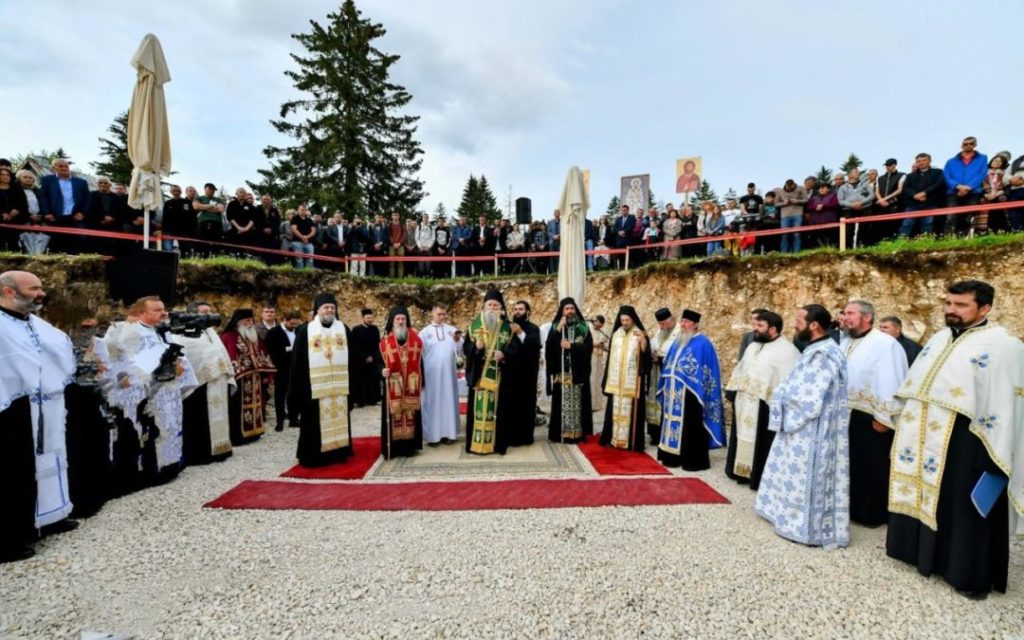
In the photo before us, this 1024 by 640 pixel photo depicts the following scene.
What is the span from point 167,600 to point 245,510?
4.95ft

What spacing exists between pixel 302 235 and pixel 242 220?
5.24 feet

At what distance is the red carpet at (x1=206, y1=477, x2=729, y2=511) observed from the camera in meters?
4.59

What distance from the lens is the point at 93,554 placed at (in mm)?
3607

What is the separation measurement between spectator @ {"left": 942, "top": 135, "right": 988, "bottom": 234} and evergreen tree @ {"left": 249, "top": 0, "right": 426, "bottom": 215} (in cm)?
→ 2048

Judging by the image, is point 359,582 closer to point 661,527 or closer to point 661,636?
point 661,636

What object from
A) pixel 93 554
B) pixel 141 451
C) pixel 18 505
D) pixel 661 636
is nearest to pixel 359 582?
pixel 661 636

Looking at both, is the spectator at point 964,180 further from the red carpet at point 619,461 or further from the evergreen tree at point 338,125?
the evergreen tree at point 338,125

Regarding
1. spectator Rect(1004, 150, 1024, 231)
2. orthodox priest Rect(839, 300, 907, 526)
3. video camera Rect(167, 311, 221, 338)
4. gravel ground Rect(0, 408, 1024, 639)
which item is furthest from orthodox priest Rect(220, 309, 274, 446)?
spectator Rect(1004, 150, 1024, 231)

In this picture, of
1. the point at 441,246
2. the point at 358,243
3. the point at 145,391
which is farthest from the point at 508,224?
the point at 145,391

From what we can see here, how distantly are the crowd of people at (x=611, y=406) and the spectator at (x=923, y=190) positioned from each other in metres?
4.33

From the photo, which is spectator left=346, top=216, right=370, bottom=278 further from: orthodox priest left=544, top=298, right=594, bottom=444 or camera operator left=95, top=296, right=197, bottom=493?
camera operator left=95, top=296, right=197, bottom=493

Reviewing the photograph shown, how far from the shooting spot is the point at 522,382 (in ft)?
23.5

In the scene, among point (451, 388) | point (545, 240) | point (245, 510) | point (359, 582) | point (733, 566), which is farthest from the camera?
point (545, 240)

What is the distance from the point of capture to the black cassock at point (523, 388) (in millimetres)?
7043
